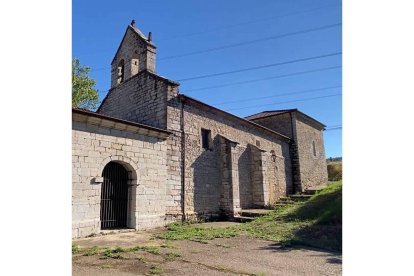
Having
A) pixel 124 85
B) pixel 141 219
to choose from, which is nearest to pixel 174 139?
pixel 141 219

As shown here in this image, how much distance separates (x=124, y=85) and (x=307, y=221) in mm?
8550

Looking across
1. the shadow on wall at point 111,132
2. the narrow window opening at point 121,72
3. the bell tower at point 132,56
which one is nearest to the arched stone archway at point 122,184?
the shadow on wall at point 111,132

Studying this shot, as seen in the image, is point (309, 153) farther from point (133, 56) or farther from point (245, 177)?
point (133, 56)

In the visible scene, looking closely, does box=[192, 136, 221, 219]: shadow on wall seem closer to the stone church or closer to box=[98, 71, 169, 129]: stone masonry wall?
the stone church

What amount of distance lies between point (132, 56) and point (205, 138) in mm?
4317

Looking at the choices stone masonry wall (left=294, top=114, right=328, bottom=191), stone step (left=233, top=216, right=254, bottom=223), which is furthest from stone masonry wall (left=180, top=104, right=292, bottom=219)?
stone masonry wall (left=294, top=114, right=328, bottom=191)

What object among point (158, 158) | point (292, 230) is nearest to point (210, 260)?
point (292, 230)

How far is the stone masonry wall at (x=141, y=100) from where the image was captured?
10.7 meters

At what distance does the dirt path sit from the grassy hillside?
2.18ft

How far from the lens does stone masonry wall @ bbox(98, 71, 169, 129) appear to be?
422 inches

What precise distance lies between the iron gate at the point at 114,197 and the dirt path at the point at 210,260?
173cm
